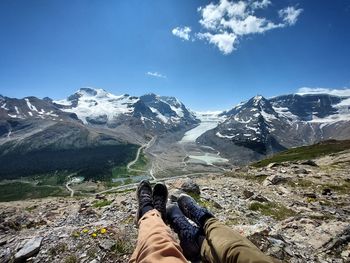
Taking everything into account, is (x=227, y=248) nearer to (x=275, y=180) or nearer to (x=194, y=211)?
(x=194, y=211)

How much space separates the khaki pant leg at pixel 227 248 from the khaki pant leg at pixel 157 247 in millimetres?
677

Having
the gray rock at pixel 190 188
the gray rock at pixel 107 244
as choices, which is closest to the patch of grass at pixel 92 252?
the gray rock at pixel 107 244

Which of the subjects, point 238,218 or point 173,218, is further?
point 238,218

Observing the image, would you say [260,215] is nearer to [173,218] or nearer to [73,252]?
[173,218]

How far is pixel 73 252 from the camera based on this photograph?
688 cm

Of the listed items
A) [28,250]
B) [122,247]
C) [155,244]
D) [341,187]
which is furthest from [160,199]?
[341,187]

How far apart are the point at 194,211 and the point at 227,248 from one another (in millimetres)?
2923

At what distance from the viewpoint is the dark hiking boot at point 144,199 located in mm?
7591

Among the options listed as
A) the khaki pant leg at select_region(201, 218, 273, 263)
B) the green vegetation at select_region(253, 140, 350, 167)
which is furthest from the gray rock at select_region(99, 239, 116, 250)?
the green vegetation at select_region(253, 140, 350, 167)

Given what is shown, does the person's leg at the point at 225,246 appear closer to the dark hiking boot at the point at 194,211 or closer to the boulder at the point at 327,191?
the dark hiking boot at the point at 194,211

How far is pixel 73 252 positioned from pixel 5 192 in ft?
583

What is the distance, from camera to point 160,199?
8781 millimetres

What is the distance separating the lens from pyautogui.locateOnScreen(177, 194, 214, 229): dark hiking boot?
6312 millimetres

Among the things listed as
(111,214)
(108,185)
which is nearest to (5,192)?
(108,185)
